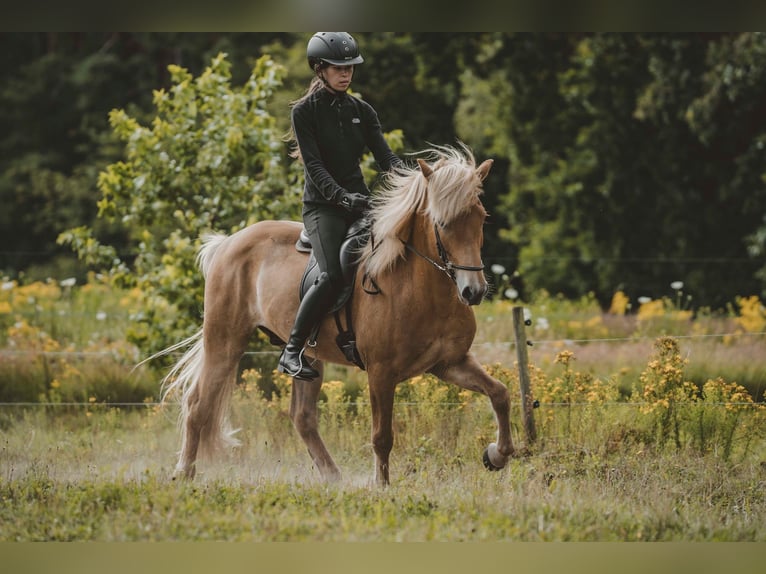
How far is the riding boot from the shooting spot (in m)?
6.99

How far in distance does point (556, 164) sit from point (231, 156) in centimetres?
1310

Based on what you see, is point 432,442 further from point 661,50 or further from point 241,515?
point 661,50

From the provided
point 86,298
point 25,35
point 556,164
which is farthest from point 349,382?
point 25,35

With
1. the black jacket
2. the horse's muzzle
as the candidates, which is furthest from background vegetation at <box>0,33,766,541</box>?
the black jacket

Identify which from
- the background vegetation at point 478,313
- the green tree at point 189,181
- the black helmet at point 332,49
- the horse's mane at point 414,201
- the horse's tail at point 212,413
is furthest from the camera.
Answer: the green tree at point 189,181

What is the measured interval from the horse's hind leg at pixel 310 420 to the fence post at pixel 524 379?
1.78 meters

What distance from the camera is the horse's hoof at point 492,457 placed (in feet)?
23.3

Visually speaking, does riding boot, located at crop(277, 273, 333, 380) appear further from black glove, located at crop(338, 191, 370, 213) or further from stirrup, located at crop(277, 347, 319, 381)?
black glove, located at crop(338, 191, 370, 213)

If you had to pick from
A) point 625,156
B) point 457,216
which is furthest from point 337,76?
point 625,156

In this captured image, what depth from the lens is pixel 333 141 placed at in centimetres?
711

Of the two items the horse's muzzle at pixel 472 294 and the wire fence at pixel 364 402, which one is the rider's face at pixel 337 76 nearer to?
the horse's muzzle at pixel 472 294

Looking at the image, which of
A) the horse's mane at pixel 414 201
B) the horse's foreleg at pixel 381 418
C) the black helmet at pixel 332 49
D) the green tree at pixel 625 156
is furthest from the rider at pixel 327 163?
the green tree at pixel 625 156

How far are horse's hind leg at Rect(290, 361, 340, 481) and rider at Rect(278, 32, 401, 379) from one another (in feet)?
2.74

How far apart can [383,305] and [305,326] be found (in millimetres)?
629
